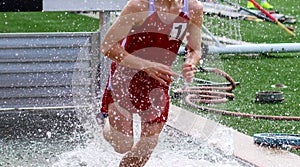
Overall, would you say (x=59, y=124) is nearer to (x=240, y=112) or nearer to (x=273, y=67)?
(x=240, y=112)

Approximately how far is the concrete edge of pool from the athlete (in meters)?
0.91

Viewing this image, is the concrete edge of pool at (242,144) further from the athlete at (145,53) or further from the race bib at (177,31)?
the race bib at (177,31)

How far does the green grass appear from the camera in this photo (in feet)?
20.5

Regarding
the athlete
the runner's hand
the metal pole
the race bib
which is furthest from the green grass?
the runner's hand

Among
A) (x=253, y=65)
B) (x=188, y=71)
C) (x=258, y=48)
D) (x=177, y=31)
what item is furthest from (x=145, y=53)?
(x=258, y=48)

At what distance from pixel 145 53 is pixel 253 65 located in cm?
464

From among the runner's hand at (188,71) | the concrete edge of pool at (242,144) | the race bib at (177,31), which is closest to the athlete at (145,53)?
the race bib at (177,31)

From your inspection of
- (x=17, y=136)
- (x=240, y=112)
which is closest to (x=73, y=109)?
(x=17, y=136)

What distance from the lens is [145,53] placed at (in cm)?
439

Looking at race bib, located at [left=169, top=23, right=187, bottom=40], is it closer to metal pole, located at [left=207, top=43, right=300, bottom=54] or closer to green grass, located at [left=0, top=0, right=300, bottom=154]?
green grass, located at [left=0, top=0, right=300, bottom=154]

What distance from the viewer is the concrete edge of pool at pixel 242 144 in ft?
16.3

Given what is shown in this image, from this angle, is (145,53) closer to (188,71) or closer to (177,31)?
(177,31)

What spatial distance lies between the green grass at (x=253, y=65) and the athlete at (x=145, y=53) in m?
1.62

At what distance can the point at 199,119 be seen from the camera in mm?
6270
